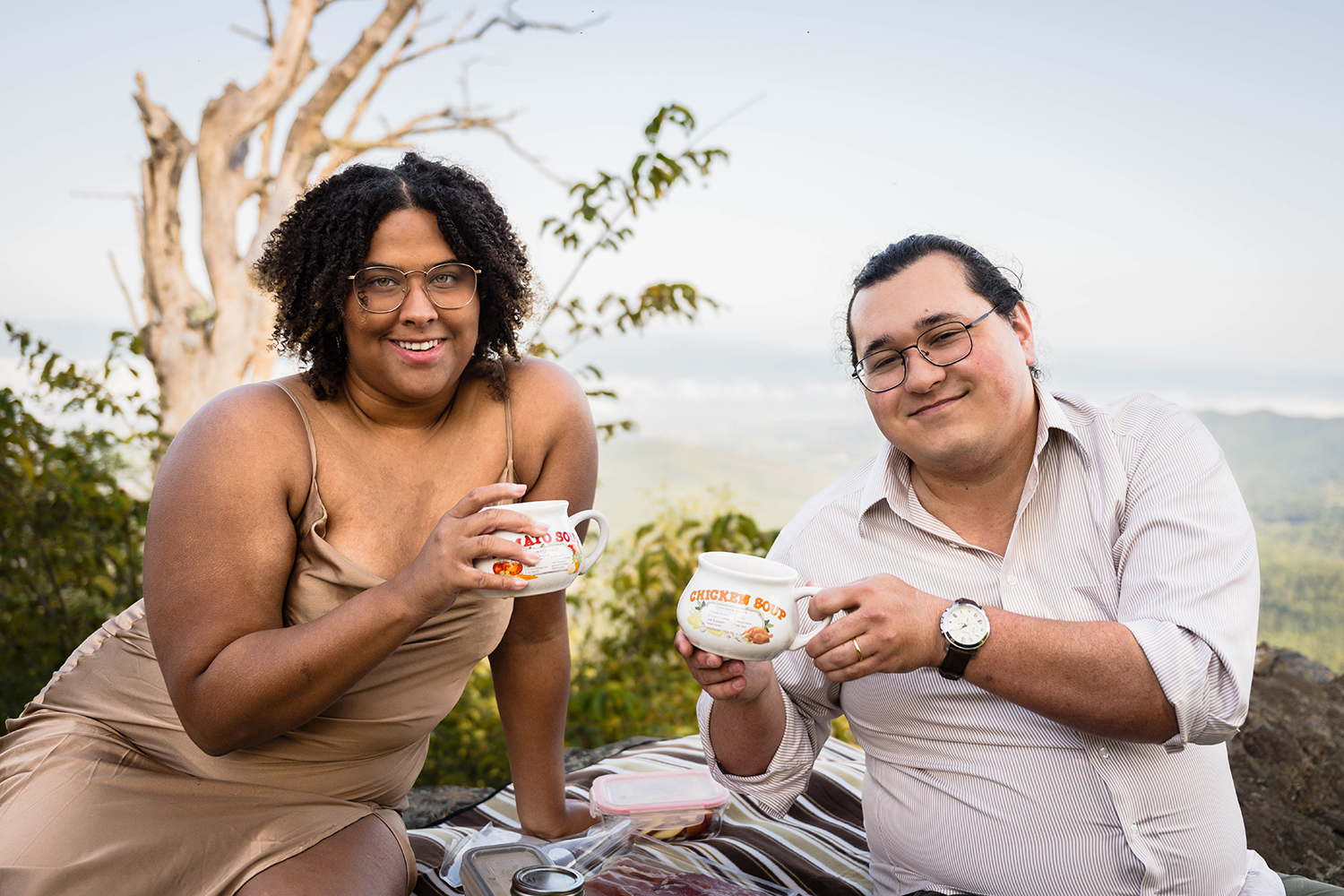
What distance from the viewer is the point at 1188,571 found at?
1.74m

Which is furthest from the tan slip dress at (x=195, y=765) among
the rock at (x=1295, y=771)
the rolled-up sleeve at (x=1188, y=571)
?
the rock at (x=1295, y=771)

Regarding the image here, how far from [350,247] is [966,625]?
1.51 m

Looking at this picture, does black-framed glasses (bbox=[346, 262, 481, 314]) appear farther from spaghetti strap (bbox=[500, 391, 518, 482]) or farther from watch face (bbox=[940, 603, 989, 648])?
watch face (bbox=[940, 603, 989, 648])

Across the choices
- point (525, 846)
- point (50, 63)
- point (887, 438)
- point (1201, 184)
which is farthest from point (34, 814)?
point (1201, 184)

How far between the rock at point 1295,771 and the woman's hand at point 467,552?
8.98 ft

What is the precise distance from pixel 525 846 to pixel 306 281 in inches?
54.8

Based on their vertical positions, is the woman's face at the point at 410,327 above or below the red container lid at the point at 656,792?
above

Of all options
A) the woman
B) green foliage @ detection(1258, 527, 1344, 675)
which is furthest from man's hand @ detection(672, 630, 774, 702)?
green foliage @ detection(1258, 527, 1344, 675)

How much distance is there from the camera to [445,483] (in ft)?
7.11

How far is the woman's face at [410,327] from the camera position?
199 centimetres

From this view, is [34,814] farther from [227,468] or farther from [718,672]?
[718,672]

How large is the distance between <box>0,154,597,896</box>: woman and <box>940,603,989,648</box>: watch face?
782 mm

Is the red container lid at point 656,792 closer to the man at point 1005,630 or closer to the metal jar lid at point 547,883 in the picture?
the man at point 1005,630

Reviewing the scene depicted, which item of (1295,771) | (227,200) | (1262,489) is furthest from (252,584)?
(1262,489)
